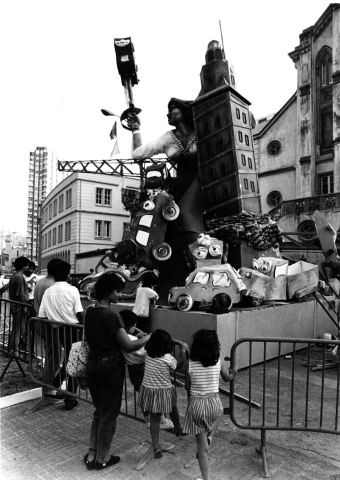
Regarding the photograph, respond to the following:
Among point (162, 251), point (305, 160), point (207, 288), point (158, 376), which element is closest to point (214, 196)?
point (162, 251)

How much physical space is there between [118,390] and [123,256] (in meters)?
5.89

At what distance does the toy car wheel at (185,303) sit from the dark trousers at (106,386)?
348 centimetres

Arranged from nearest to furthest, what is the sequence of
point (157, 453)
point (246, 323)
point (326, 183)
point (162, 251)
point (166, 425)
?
1. point (157, 453)
2. point (166, 425)
3. point (246, 323)
4. point (162, 251)
5. point (326, 183)

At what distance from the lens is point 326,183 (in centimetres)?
2591

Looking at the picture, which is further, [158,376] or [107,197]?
[107,197]

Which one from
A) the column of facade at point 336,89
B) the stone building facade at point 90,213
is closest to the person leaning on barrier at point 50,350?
the column of facade at point 336,89

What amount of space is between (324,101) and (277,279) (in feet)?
71.0

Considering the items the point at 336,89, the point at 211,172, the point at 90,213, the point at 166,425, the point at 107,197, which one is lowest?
the point at 166,425

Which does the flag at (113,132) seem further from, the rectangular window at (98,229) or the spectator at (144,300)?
the rectangular window at (98,229)

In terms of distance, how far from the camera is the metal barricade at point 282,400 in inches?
149

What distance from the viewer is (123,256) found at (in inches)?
375

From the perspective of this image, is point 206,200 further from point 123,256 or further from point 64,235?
point 64,235

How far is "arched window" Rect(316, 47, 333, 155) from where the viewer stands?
84.7 feet

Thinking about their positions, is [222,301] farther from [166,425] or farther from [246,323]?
[166,425]
